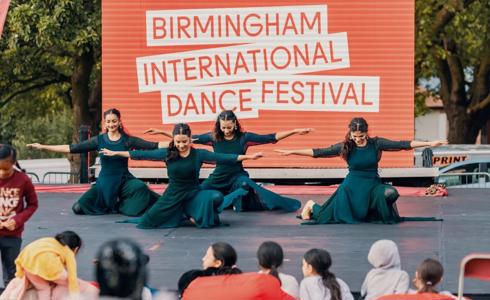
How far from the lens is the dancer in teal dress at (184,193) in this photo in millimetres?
14891

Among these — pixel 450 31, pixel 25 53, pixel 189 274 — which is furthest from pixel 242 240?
pixel 450 31

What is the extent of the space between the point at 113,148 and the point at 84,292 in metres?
6.55

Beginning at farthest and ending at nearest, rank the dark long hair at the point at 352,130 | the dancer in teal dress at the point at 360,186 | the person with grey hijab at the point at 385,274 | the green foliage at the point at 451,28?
the green foliage at the point at 451,28, the dancer in teal dress at the point at 360,186, the dark long hair at the point at 352,130, the person with grey hijab at the point at 385,274

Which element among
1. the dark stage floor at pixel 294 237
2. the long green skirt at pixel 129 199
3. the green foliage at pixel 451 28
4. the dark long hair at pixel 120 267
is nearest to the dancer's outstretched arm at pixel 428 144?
the dark stage floor at pixel 294 237

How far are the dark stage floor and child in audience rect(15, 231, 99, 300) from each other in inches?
66.5

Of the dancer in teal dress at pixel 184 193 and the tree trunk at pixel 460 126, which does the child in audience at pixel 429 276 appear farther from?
Answer: the tree trunk at pixel 460 126

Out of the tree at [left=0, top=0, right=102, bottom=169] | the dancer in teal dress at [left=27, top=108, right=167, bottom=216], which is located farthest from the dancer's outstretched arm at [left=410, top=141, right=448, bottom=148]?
the tree at [left=0, top=0, right=102, bottom=169]

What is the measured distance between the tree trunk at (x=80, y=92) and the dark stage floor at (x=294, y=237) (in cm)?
978

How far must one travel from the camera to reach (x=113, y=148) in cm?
1611

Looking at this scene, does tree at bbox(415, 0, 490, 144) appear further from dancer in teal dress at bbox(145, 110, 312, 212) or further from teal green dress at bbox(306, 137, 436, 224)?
teal green dress at bbox(306, 137, 436, 224)

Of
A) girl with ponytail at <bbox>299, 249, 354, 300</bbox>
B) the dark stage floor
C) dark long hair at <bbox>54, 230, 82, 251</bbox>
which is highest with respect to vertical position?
dark long hair at <bbox>54, 230, 82, 251</bbox>

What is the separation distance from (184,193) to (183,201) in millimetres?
139

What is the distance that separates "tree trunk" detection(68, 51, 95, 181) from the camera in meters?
Result: 27.6

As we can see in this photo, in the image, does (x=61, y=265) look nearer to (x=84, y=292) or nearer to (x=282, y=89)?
(x=84, y=292)
